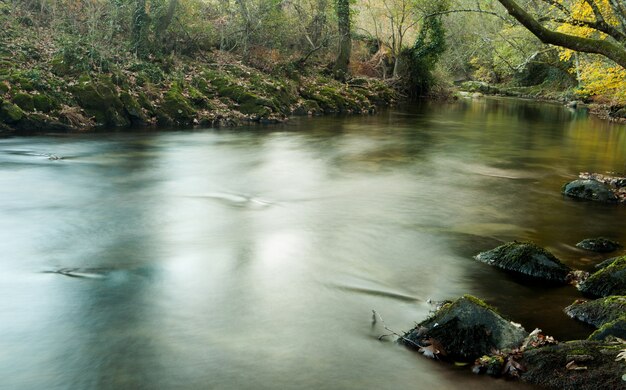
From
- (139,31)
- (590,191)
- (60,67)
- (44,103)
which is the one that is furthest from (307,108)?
(590,191)

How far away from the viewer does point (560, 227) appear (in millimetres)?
11133

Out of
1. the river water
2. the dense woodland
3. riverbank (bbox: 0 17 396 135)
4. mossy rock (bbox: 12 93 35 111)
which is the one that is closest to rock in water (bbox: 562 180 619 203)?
the river water

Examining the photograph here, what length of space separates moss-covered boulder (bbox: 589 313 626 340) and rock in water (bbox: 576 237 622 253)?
13.8 feet

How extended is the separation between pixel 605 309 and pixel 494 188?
841 centimetres

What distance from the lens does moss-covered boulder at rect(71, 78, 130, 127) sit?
73.7ft

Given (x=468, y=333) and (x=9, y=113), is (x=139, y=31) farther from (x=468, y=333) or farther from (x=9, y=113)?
(x=468, y=333)

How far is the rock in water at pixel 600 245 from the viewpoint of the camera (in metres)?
9.64

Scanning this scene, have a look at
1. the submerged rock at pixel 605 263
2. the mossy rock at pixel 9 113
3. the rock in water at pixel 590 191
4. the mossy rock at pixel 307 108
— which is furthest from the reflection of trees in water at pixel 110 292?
the mossy rock at pixel 307 108

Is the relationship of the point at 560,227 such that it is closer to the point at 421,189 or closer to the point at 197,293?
the point at 421,189

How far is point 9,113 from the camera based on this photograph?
20.5m

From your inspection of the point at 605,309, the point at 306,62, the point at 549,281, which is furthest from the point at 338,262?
the point at 306,62

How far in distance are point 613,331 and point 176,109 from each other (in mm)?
22096

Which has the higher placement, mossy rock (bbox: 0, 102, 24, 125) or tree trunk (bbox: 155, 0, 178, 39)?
tree trunk (bbox: 155, 0, 178, 39)

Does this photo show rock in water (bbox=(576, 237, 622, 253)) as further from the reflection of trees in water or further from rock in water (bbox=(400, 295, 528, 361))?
the reflection of trees in water
